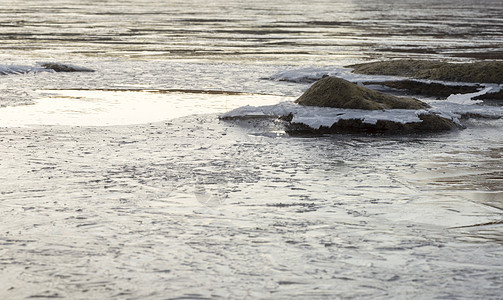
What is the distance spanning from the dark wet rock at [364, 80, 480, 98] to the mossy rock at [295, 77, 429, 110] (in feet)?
9.79

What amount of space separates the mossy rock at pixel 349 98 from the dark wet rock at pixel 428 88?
298 centimetres

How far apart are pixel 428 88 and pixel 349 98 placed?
13.4 ft

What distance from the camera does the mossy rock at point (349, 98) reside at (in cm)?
1143

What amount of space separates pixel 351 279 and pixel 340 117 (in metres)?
5.74

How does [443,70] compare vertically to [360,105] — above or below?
above

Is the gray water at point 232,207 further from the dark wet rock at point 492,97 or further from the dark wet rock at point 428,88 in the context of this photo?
the dark wet rock at point 428,88

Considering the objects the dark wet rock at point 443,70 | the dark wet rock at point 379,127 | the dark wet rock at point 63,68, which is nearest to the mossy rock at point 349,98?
the dark wet rock at point 379,127

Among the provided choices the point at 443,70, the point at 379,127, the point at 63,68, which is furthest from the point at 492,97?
the point at 63,68

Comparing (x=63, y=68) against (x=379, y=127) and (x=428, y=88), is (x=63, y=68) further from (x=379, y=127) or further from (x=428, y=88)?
(x=379, y=127)

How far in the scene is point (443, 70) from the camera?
15836 mm

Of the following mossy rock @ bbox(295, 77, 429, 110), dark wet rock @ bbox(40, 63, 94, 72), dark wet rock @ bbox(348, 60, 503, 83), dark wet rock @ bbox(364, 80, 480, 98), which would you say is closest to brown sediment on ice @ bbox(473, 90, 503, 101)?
dark wet rock @ bbox(364, 80, 480, 98)

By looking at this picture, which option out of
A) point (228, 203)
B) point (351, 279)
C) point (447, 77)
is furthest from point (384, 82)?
point (351, 279)

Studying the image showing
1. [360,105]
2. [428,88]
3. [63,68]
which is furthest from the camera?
[63,68]

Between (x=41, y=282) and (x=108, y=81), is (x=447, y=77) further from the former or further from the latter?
(x=41, y=282)
